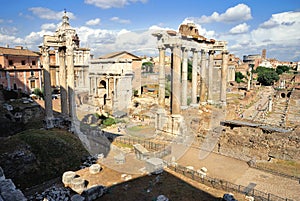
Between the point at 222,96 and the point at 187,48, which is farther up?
the point at 187,48

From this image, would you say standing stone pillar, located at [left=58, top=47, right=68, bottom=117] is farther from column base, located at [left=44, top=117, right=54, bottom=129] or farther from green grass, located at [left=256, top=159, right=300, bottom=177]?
green grass, located at [left=256, top=159, right=300, bottom=177]

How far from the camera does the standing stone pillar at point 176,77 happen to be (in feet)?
51.9

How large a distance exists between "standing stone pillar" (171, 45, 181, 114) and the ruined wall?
3.64 m

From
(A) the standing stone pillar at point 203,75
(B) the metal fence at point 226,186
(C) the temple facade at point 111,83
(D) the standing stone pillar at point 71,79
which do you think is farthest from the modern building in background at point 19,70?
(B) the metal fence at point 226,186

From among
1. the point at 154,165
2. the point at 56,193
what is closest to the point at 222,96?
the point at 154,165

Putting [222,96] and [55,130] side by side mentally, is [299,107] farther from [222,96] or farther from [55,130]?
[55,130]

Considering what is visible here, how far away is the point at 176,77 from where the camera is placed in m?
16.2

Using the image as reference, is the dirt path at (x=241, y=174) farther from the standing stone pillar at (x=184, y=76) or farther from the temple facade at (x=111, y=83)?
the temple facade at (x=111, y=83)

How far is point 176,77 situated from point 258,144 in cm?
664

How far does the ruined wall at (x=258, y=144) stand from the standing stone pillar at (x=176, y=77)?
11.9 feet

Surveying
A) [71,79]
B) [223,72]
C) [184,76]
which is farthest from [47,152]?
[223,72]

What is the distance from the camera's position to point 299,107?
A: 36344mm

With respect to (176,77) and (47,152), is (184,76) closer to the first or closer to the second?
(176,77)

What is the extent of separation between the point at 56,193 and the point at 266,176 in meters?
9.83
